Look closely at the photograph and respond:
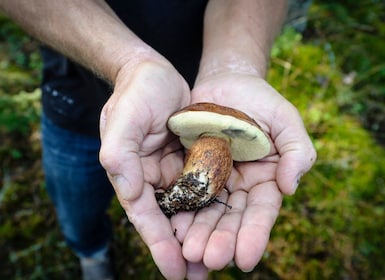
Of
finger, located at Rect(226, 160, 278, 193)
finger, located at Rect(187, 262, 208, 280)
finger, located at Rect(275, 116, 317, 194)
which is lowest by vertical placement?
finger, located at Rect(187, 262, 208, 280)

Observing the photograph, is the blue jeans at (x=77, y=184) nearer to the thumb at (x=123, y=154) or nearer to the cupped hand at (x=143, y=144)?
the cupped hand at (x=143, y=144)

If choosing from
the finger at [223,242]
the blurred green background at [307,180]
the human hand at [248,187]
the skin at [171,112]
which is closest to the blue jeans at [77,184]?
the blurred green background at [307,180]

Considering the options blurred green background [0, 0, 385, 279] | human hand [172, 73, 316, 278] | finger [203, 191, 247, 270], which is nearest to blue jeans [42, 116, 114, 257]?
blurred green background [0, 0, 385, 279]

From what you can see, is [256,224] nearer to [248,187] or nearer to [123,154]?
[248,187]

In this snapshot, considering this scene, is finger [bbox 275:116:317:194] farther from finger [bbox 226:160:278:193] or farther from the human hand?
finger [bbox 226:160:278:193]

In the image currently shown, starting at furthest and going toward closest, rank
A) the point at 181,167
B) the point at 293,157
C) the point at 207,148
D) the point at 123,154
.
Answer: the point at 181,167
the point at 207,148
the point at 293,157
the point at 123,154

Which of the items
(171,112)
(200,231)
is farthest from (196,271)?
(171,112)

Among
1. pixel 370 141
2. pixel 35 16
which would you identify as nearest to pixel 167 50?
Result: pixel 35 16
